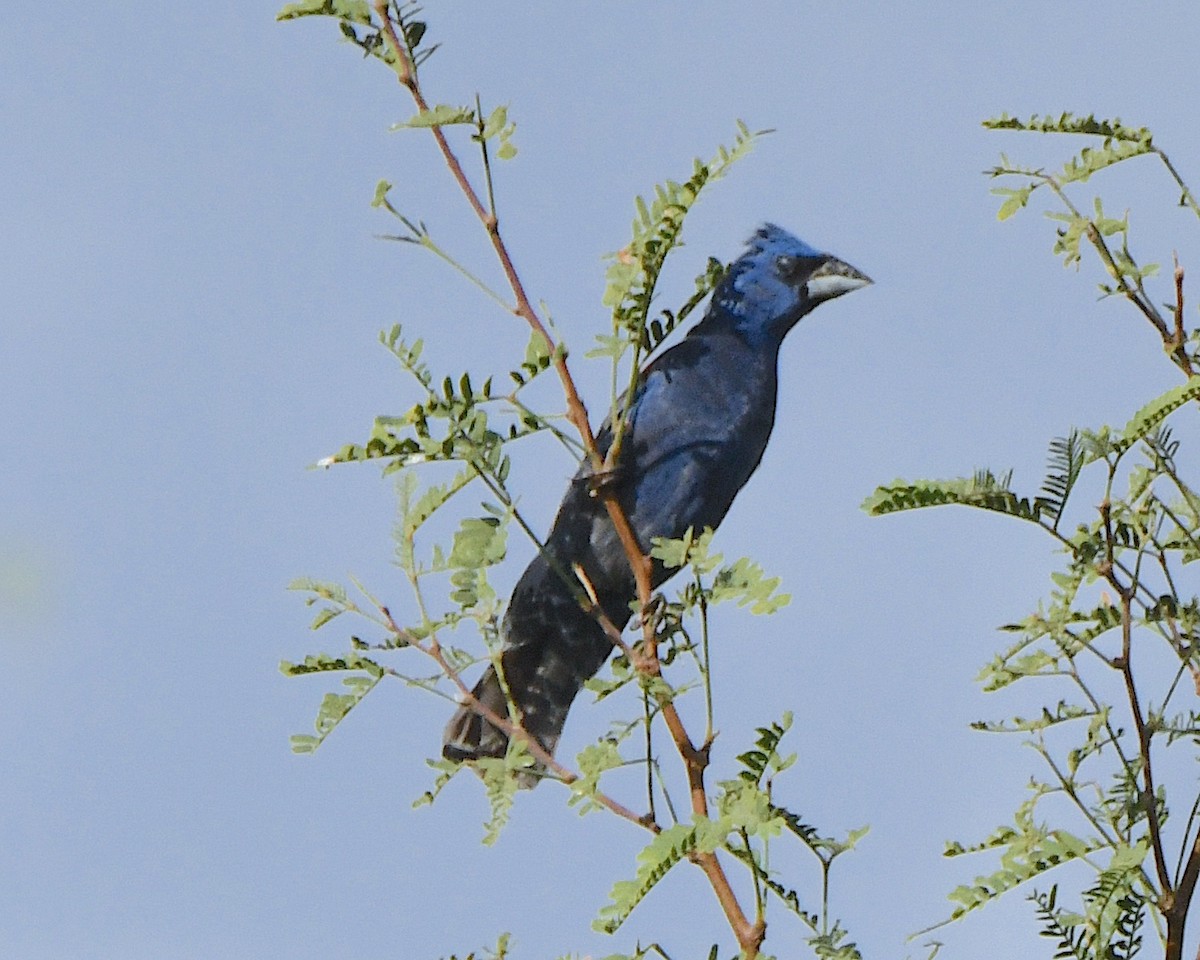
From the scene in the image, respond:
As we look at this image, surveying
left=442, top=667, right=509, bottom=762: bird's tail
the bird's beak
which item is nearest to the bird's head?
the bird's beak

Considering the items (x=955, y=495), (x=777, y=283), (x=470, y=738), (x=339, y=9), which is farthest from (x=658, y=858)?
(x=777, y=283)

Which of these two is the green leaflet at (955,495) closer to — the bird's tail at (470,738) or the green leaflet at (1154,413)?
the green leaflet at (1154,413)

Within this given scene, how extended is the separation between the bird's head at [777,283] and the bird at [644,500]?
0.01 metres

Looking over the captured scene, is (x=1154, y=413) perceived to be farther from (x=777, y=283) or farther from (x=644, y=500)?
(x=777, y=283)

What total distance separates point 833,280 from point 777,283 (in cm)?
28

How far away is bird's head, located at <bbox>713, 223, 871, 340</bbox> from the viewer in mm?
5645

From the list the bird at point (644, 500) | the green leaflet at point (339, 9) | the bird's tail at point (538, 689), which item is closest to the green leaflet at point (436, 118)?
the green leaflet at point (339, 9)

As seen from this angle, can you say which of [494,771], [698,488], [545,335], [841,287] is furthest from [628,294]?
[841,287]

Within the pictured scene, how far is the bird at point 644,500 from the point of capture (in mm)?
4883

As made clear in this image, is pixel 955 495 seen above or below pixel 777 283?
below

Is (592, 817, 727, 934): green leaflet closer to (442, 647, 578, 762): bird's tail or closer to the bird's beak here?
(442, 647, 578, 762): bird's tail

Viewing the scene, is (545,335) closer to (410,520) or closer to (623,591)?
(410,520)

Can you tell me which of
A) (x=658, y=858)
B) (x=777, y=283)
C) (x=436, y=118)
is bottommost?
(x=658, y=858)

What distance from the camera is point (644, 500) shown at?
16.0ft
